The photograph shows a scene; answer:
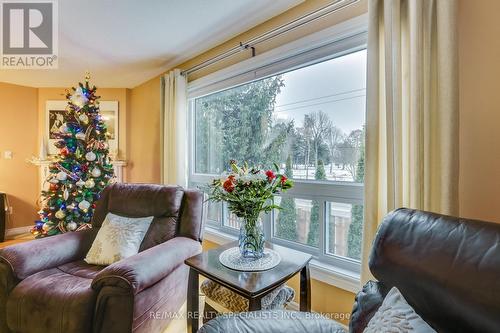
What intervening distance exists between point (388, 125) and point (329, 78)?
27.0 inches

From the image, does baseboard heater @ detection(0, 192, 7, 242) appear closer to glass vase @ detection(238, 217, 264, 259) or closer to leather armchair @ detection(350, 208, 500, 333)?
glass vase @ detection(238, 217, 264, 259)

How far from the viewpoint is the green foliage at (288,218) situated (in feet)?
6.79

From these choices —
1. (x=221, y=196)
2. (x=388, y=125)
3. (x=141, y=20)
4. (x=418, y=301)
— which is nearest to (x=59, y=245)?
(x=221, y=196)

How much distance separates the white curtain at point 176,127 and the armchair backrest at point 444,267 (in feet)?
7.89

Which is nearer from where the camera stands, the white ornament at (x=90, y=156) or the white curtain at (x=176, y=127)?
the white ornament at (x=90, y=156)

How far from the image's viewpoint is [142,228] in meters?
1.86

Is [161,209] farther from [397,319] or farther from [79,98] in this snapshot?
[79,98]

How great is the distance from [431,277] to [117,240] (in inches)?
70.9

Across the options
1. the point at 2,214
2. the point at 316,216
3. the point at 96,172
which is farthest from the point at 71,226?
the point at 316,216

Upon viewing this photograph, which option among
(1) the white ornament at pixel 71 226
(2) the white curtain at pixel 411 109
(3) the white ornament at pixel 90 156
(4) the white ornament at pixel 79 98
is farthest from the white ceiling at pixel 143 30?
(1) the white ornament at pixel 71 226

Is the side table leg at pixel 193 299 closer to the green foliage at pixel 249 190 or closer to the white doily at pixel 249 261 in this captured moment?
the white doily at pixel 249 261

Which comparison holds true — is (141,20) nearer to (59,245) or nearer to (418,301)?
(59,245)

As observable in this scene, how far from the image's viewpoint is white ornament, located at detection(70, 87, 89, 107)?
283 centimetres

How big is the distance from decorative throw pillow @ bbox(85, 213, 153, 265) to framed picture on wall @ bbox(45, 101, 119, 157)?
2.68 meters
